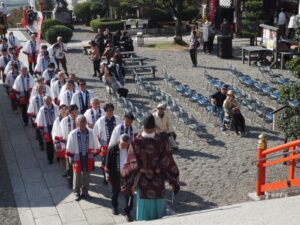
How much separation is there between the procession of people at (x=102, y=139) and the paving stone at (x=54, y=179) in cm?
15

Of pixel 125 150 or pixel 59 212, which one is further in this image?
pixel 59 212

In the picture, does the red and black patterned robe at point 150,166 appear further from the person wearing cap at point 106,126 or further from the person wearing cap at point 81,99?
the person wearing cap at point 81,99

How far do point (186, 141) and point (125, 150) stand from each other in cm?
492

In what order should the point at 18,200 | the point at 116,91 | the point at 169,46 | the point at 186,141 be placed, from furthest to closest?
the point at 169,46
the point at 116,91
the point at 186,141
the point at 18,200

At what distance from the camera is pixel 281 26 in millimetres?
25828

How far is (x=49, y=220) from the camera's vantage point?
8.88 metres

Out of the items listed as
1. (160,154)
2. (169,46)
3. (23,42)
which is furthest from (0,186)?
(23,42)

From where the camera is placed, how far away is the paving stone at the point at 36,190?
995 cm

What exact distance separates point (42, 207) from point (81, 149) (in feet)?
4.37

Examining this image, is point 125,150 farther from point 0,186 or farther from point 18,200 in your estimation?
point 0,186

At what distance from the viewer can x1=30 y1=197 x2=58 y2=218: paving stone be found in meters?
9.13

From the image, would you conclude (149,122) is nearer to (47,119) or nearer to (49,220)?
(49,220)

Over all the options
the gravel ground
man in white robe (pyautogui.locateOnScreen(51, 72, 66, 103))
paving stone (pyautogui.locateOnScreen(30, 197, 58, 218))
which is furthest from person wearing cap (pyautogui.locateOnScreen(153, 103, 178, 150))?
man in white robe (pyautogui.locateOnScreen(51, 72, 66, 103))

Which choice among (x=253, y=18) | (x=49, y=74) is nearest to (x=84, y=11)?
(x=253, y=18)
